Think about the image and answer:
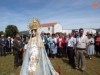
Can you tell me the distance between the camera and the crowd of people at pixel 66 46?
7024mm

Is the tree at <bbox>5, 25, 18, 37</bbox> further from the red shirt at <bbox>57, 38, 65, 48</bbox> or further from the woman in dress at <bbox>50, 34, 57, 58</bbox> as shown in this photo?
the red shirt at <bbox>57, 38, 65, 48</bbox>

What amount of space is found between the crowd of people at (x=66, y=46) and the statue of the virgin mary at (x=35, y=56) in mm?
1145

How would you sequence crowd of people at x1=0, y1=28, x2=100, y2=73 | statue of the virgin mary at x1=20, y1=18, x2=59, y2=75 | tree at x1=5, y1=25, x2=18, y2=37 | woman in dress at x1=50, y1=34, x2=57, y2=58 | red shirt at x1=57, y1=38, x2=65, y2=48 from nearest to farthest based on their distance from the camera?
1. statue of the virgin mary at x1=20, y1=18, x2=59, y2=75
2. crowd of people at x1=0, y1=28, x2=100, y2=73
3. red shirt at x1=57, y1=38, x2=65, y2=48
4. woman in dress at x1=50, y1=34, x2=57, y2=58
5. tree at x1=5, y1=25, x2=18, y2=37

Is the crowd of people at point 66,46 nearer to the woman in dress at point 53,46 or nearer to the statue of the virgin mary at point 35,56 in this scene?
the woman in dress at point 53,46

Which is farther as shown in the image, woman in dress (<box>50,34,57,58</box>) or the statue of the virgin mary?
woman in dress (<box>50,34,57,58</box>)

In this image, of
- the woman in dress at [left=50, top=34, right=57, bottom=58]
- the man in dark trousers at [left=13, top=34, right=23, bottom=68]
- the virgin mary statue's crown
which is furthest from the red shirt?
the virgin mary statue's crown

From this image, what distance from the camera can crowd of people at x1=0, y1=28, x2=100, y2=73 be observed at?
23.0 feet

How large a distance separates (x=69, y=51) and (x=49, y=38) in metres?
3.03

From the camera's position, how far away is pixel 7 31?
62.8 meters

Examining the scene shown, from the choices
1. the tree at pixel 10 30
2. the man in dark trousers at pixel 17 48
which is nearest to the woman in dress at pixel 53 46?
the man in dark trousers at pixel 17 48

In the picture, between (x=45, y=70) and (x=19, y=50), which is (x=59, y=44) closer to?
(x=19, y=50)

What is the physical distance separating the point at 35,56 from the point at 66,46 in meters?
5.66

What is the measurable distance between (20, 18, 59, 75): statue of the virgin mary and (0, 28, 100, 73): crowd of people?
1.14m

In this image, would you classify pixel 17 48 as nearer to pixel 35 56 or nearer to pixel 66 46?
pixel 35 56
